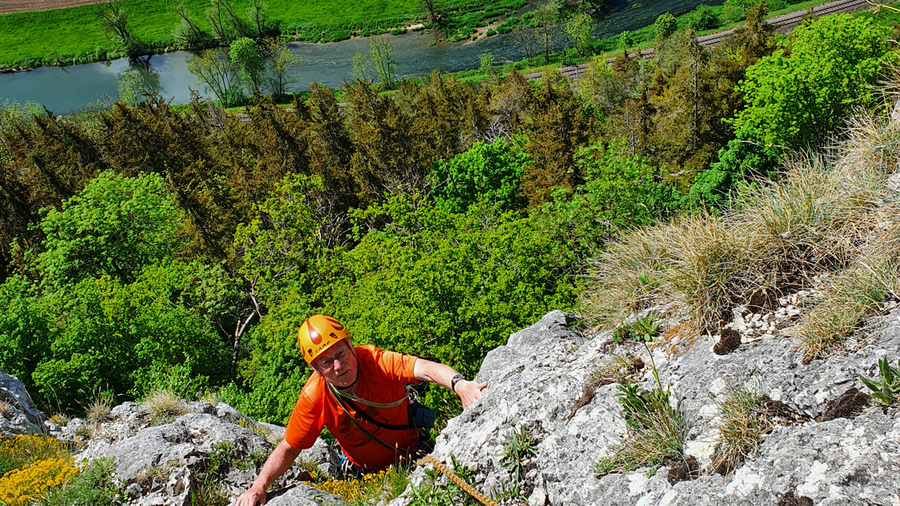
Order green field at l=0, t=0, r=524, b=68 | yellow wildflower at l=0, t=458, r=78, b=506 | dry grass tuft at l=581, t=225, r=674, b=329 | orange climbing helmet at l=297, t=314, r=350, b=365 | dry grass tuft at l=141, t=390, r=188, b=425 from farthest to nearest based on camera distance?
green field at l=0, t=0, r=524, b=68 → dry grass tuft at l=141, t=390, r=188, b=425 → yellow wildflower at l=0, t=458, r=78, b=506 → dry grass tuft at l=581, t=225, r=674, b=329 → orange climbing helmet at l=297, t=314, r=350, b=365

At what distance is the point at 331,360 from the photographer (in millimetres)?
5625

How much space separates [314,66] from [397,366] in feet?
405

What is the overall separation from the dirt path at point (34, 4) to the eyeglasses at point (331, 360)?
167 metres

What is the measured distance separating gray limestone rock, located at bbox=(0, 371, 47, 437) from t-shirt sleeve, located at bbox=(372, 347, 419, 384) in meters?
8.10

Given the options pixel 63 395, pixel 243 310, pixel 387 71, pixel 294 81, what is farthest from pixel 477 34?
pixel 63 395

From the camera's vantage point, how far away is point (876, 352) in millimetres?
3871

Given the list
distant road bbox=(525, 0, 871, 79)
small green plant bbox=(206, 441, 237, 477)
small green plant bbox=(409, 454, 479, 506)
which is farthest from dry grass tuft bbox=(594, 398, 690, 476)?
distant road bbox=(525, 0, 871, 79)

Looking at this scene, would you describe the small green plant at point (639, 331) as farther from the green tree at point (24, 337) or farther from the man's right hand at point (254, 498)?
the green tree at point (24, 337)

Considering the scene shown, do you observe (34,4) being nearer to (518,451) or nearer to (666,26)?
(666,26)

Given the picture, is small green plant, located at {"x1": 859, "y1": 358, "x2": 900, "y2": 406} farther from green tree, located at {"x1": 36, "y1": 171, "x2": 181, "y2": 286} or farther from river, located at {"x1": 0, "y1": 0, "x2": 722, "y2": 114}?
river, located at {"x1": 0, "y1": 0, "x2": 722, "y2": 114}

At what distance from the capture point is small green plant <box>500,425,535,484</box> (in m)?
4.80

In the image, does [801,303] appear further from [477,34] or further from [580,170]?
[477,34]

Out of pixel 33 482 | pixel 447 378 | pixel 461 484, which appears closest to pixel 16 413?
pixel 33 482

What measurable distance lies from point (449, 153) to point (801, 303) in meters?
40.5
